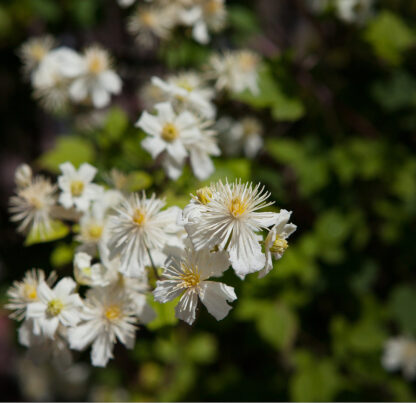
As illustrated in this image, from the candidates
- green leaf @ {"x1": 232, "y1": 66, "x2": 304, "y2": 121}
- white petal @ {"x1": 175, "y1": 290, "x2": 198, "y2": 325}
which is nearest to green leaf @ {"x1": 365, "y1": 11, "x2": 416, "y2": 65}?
green leaf @ {"x1": 232, "y1": 66, "x2": 304, "y2": 121}

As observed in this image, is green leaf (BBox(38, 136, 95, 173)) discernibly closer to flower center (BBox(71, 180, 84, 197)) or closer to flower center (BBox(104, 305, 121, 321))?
flower center (BBox(71, 180, 84, 197))

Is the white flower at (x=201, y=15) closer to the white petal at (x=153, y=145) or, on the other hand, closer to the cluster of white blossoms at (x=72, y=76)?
the cluster of white blossoms at (x=72, y=76)

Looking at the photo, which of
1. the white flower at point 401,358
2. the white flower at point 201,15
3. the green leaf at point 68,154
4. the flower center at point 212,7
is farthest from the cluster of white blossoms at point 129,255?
the white flower at point 401,358

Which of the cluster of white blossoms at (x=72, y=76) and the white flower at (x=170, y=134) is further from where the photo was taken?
the cluster of white blossoms at (x=72, y=76)

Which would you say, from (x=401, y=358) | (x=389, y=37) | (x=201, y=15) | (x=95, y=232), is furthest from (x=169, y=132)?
(x=401, y=358)

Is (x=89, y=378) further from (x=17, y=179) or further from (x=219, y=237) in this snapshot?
(x=219, y=237)
